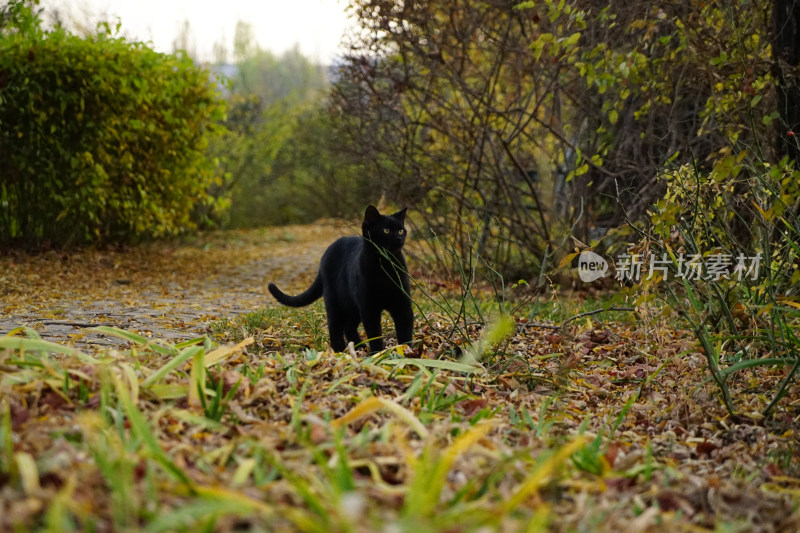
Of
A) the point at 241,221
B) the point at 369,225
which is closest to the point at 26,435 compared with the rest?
the point at 369,225

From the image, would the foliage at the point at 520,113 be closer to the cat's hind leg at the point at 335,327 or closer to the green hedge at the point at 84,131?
the cat's hind leg at the point at 335,327

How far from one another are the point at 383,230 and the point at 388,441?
205 centimetres

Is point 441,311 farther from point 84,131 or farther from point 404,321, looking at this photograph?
point 84,131

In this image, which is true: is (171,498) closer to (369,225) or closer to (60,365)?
(60,365)

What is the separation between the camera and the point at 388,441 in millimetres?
1816

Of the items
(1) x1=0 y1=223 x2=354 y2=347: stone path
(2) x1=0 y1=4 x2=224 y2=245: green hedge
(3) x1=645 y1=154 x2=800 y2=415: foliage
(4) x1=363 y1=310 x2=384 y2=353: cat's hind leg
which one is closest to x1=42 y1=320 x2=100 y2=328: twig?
(1) x1=0 y1=223 x2=354 y2=347: stone path

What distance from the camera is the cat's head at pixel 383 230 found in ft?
12.3

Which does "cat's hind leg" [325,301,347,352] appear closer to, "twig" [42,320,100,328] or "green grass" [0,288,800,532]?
"green grass" [0,288,800,532]

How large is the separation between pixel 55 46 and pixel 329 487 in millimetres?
7828

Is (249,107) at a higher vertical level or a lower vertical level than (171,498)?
higher

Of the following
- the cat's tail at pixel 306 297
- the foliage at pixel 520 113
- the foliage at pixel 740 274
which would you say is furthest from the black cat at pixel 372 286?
the foliage at pixel 520 113

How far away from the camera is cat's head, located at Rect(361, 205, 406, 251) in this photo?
12.3 ft

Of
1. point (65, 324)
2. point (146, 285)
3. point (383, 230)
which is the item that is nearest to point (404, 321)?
point (383, 230)

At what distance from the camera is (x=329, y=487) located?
1.45 meters
